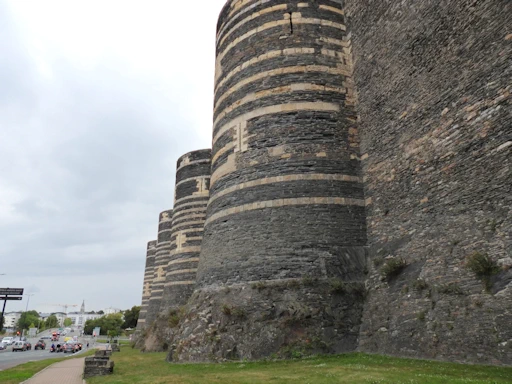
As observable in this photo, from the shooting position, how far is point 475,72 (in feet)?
33.3

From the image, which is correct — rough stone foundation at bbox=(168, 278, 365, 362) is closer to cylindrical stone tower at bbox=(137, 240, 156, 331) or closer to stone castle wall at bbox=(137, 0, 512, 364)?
stone castle wall at bbox=(137, 0, 512, 364)

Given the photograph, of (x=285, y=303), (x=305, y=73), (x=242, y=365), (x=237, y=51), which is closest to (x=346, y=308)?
(x=285, y=303)

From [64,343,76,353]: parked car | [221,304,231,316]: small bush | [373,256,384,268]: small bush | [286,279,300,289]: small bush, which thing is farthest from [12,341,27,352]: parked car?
[373,256,384,268]: small bush

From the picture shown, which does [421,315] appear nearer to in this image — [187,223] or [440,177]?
[440,177]

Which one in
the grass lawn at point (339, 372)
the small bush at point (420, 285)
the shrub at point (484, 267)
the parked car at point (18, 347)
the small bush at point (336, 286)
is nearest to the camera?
the grass lawn at point (339, 372)

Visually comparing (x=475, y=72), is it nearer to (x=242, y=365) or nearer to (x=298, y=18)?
(x=298, y=18)

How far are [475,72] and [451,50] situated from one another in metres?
1.13

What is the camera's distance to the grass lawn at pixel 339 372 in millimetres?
7410

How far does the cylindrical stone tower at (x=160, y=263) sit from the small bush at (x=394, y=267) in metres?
23.4

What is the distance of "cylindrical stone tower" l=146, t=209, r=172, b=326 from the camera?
32.2 meters

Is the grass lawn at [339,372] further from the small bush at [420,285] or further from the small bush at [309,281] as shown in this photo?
the small bush at [309,281]

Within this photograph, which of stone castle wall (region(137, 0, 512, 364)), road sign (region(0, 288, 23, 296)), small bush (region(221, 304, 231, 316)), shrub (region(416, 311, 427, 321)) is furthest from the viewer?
road sign (region(0, 288, 23, 296))

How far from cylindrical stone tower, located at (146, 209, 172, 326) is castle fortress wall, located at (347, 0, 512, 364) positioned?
928 inches

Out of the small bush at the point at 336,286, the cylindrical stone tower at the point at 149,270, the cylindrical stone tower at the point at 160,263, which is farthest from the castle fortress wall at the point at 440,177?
the cylindrical stone tower at the point at 149,270
